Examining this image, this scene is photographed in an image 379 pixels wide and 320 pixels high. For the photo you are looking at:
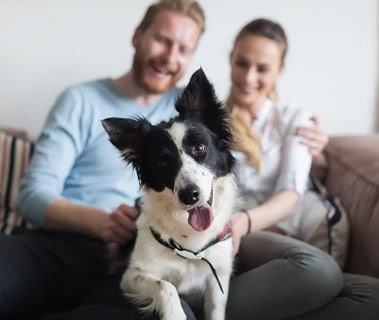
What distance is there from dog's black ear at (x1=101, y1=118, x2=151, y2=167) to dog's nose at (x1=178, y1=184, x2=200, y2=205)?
215 mm

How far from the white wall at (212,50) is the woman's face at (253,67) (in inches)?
20.4

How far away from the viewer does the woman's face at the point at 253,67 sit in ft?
6.24

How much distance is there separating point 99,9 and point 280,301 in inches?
63.1

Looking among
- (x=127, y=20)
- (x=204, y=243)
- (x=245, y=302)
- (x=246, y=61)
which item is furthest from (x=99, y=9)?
(x=245, y=302)

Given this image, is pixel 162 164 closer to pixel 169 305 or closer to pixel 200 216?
pixel 200 216

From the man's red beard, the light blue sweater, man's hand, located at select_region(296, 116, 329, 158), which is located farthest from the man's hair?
man's hand, located at select_region(296, 116, 329, 158)

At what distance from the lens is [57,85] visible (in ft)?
8.03

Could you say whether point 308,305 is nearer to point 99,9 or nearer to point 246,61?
point 246,61

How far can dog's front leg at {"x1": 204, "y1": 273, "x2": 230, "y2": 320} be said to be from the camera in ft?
4.67

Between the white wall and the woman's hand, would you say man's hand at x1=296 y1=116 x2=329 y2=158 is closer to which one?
the woman's hand

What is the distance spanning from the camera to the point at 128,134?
137 centimetres

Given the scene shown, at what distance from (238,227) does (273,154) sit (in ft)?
1.35

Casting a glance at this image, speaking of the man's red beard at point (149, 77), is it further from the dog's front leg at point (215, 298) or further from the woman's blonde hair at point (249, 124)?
the dog's front leg at point (215, 298)

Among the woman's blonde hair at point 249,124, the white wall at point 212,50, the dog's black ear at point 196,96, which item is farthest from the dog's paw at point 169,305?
the white wall at point 212,50
